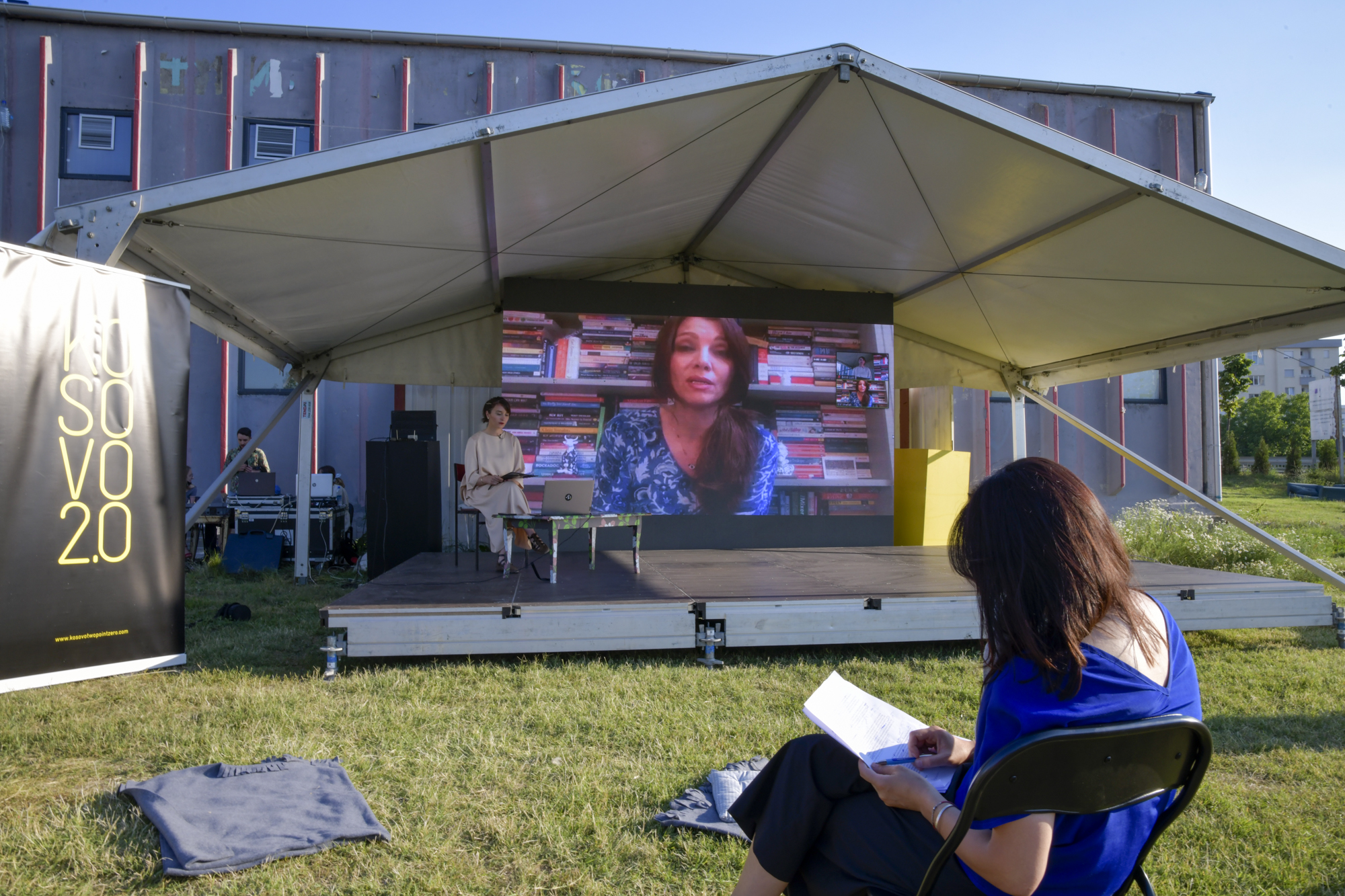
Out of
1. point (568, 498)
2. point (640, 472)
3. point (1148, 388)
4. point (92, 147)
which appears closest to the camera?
point (568, 498)

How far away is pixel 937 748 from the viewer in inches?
61.5

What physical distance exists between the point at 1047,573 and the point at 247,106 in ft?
41.3

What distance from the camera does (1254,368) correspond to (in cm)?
7169

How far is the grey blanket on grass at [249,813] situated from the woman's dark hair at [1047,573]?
195 cm

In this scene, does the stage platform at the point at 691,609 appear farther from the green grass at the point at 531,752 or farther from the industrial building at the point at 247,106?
the industrial building at the point at 247,106

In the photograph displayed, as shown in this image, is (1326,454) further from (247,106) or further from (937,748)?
(937,748)

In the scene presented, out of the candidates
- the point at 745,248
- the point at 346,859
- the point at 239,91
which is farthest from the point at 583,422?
the point at 239,91

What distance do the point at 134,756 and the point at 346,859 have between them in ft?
4.62

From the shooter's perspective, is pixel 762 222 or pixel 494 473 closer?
pixel 494 473

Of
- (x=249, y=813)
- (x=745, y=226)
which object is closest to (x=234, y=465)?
(x=249, y=813)

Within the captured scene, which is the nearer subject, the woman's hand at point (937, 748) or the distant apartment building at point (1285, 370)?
the woman's hand at point (937, 748)

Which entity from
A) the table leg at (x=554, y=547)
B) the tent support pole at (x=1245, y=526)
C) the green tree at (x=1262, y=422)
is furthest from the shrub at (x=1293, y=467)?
the table leg at (x=554, y=547)

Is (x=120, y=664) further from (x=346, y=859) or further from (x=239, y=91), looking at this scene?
(x=239, y=91)

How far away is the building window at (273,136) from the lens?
1104 cm
